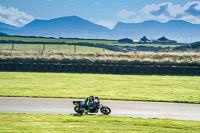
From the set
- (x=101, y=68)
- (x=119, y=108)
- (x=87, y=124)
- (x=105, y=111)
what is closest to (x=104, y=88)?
(x=119, y=108)

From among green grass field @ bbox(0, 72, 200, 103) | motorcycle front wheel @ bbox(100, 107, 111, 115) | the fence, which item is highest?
the fence

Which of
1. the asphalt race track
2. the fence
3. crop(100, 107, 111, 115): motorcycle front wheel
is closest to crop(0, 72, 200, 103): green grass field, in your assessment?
the asphalt race track

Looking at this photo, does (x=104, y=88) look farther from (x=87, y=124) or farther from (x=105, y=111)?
(x=87, y=124)

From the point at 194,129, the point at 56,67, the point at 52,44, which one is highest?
the point at 52,44

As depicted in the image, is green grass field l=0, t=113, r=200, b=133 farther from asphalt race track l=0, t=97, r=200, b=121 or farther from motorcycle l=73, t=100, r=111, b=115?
asphalt race track l=0, t=97, r=200, b=121

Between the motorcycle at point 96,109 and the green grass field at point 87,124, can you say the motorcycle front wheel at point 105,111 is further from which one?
the green grass field at point 87,124

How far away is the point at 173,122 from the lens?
13828 millimetres

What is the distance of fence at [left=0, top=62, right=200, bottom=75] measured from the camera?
115 feet

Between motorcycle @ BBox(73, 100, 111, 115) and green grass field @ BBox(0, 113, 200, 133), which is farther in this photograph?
motorcycle @ BBox(73, 100, 111, 115)

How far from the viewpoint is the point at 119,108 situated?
17672 mm

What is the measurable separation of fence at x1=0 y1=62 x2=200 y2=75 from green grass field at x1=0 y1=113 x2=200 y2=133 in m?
20.8

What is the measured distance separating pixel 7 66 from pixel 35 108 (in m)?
20.5

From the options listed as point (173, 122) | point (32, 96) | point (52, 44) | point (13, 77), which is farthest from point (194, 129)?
point (52, 44)

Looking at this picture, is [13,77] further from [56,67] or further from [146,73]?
[146,73]
